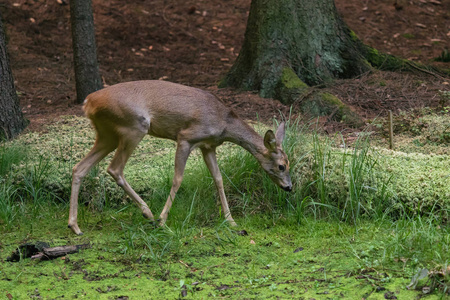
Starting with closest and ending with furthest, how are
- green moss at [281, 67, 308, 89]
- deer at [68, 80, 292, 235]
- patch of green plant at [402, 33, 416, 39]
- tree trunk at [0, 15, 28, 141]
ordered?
deer at [68, 80, 292, 235], tree trunk at [0, 15, 28, 141], green moss at [281, 67, 308, 89], patch of green plant at [402, 33, 416, 39]

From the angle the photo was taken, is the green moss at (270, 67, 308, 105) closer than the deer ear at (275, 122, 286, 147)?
No

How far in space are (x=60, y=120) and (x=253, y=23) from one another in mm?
3751

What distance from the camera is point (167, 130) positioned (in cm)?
549

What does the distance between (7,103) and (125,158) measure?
3133 mm

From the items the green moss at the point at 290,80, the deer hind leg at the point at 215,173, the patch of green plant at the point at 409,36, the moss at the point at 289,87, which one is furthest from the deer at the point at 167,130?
the patch of green plant at the point at 409,36

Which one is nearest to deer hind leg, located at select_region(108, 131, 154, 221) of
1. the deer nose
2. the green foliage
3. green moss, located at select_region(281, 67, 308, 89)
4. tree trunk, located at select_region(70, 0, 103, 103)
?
the deer nose

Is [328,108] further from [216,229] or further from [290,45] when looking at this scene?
[216,229]

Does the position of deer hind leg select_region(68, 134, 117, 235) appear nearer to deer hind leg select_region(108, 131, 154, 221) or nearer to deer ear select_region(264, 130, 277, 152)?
deer hind leg select_region(108, 131, 154, 221)

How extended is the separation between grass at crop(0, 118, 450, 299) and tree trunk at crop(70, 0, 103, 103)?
6.20 ft

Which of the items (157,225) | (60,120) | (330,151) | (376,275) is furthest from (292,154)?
(60,120)

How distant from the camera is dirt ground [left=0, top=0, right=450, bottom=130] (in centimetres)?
911

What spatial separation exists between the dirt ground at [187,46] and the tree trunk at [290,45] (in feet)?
1.23

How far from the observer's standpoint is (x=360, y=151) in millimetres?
5906

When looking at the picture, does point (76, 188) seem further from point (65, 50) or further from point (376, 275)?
point (65, 50)
